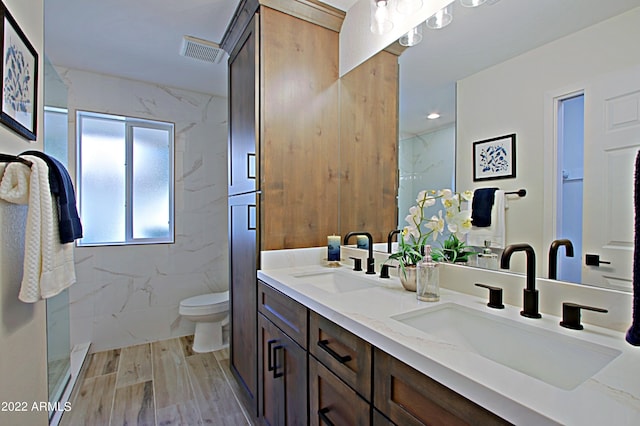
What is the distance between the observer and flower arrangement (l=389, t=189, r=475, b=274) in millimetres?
1261

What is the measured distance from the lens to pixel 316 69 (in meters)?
1.95

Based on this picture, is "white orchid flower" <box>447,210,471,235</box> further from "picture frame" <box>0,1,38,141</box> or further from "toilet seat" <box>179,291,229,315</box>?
"toilet seat" <box>179,291,229,315</box>

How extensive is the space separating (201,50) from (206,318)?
85.9 inches

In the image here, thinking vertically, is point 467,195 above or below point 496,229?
above

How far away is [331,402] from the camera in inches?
41.6

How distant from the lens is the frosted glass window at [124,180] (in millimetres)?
2785

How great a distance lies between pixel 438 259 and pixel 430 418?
68 centimetres

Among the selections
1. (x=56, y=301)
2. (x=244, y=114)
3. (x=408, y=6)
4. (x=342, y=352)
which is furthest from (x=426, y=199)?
(x=56, y=301)

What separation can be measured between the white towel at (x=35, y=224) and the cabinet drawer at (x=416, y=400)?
114 centimetres

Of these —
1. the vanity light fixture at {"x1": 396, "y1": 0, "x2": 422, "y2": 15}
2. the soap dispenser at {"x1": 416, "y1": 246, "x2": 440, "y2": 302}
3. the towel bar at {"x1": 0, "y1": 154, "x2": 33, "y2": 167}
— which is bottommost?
the soap dispenser at {"x1": 416, "y1": 246, "x2": 440, "y2": 302}

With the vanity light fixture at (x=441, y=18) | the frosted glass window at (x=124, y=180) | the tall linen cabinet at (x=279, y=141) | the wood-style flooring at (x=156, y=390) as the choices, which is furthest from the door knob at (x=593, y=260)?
the frosted glass window at (x=124, y=180)

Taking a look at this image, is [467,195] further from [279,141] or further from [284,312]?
[279,141]

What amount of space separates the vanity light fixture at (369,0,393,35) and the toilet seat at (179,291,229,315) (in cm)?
242

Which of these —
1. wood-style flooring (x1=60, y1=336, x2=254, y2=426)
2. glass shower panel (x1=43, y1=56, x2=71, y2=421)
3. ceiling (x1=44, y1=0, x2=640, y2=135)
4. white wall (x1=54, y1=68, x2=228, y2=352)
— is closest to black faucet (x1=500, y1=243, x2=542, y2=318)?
ceiling (x1=44, y1=0, x2=640, y2=135)
